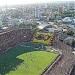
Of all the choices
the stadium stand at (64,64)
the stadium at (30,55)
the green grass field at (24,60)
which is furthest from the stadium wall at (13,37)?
the stadium stand at (64,64)

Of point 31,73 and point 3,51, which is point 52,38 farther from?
point 31,73

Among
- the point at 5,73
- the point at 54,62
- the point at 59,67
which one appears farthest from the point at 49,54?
the point at 5,73

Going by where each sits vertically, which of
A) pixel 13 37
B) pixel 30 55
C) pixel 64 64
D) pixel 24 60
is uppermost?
pixel 13 37

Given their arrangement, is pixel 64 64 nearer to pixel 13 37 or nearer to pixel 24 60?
pixel 24 60

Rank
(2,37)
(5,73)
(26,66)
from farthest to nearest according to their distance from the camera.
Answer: (2,37) → (26,66) → (5,73)

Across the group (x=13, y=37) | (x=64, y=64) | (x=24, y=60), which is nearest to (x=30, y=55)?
(x=24, y=60)

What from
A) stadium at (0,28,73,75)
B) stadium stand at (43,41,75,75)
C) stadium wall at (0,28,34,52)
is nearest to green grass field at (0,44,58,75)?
stadium at (0,28,73,75)

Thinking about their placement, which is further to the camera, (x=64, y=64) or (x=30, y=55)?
(x=30, y=55)
